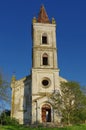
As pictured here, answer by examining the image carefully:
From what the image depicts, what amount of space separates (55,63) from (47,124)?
1030cm

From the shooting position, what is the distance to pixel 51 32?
44.2 metres

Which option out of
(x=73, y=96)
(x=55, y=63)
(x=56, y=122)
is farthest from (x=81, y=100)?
(x=55, y=63)

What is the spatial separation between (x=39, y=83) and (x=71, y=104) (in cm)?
639

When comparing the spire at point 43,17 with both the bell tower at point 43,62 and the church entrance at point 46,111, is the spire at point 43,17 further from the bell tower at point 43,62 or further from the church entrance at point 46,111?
the church entrance at point 46,111

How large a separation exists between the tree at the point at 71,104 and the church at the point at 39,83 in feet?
5.66

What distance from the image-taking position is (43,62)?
42406 mm

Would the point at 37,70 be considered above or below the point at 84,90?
above

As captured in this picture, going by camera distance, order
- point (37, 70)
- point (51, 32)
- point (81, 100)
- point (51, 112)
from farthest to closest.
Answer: point (51, 32) < point (37, 70) < point (51, 112) < point (81, 100)

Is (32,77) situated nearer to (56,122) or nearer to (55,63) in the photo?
(55,63)

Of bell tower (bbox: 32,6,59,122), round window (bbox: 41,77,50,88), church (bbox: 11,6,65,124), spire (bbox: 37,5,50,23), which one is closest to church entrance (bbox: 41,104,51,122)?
church (bbox: 11,6,65,124)

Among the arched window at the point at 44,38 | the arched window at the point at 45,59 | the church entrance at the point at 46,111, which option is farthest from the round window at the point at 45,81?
the arched window at the point at 44,38

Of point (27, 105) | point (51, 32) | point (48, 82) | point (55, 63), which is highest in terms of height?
point (51, 32)

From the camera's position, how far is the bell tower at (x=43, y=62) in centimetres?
3853

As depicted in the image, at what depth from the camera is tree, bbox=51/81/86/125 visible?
1378 inches
